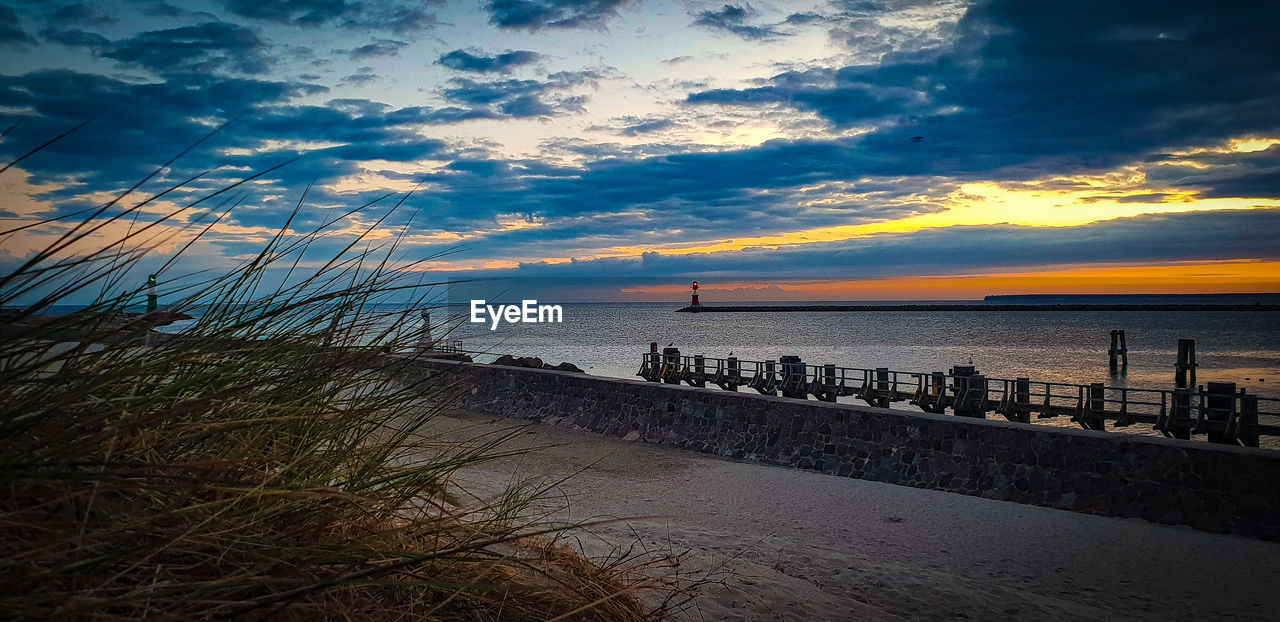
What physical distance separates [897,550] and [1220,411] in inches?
379

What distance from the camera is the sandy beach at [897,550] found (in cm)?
566

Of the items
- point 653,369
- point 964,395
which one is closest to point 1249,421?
point 964,395

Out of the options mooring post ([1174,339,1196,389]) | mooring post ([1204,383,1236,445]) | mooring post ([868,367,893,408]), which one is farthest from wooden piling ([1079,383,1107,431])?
mooring post ([1174,339,1196,389])

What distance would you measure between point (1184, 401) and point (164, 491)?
765 inches

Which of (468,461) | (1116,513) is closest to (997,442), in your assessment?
(1116,513)

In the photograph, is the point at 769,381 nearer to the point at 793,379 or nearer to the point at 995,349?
the point at 793,379

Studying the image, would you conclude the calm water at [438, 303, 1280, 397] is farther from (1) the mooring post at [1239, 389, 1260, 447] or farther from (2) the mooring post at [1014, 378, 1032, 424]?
(1) the mooring post at [1239, 389, 1260, 447]

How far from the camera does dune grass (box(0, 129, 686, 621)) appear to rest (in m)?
1.55

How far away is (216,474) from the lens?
2.00m

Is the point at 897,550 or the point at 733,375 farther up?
the point at 897,550

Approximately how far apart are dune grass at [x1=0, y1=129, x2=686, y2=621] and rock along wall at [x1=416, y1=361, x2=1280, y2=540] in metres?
3.39

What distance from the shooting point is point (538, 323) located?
154375mm

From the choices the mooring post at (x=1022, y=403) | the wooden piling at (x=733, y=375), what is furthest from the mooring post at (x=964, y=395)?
the wooden piling at (x=733, y=375)

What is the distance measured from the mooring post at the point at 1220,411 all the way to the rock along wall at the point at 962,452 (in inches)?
223
